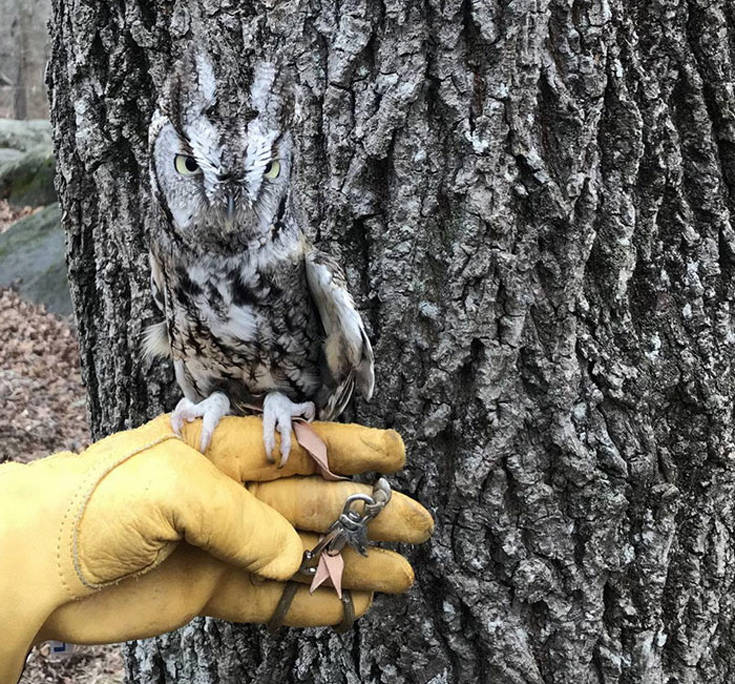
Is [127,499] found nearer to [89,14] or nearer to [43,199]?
[89,14]

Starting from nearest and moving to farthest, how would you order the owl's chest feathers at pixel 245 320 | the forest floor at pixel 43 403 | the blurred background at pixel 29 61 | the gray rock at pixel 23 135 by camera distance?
1. the owl's chest feathers at pixel 245 320
2. the forest floor at pixel 43 403
3. the gray rock at pixel 23 135
4. the blurred background at pixel 29 61

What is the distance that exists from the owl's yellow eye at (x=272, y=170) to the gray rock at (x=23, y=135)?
11.0 metres

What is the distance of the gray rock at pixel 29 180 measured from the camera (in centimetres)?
1006

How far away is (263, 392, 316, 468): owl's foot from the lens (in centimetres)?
169

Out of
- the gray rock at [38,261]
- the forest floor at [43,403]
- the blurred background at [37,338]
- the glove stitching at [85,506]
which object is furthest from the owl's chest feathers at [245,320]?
the gray rock at [38,261]

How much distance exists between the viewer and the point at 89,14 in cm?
183

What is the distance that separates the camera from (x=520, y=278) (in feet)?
5.43

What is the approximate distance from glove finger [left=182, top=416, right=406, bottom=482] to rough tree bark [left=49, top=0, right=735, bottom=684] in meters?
0.17

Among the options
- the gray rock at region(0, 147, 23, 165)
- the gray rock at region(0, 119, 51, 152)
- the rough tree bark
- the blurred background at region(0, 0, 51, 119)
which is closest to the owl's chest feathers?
the rough tree bark

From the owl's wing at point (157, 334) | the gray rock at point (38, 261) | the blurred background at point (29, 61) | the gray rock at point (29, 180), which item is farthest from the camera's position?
the blurred background at point (29, 61)

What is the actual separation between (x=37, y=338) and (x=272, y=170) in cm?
569

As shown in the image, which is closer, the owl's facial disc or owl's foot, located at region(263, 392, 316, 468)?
the owl's facial disc

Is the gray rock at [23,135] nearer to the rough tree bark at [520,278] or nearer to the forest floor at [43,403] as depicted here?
the forest floor at [43,403]

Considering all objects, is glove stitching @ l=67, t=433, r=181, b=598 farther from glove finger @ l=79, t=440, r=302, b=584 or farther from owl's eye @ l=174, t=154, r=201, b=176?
owl's eye @ l=174, t=154, r=201, b=176
